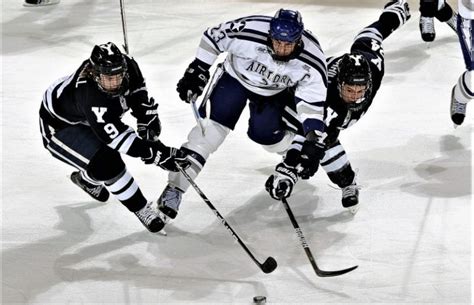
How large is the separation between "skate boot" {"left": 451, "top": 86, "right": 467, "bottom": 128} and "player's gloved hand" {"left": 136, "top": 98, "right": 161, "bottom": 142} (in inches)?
59.4

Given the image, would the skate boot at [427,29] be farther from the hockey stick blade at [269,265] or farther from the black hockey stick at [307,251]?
the hockey stick blade at [269,265]

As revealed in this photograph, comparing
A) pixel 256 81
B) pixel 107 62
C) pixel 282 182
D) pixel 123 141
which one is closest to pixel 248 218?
pixel 282 182

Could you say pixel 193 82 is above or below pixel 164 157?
above

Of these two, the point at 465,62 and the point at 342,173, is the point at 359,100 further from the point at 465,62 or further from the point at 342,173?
the point at 465,62

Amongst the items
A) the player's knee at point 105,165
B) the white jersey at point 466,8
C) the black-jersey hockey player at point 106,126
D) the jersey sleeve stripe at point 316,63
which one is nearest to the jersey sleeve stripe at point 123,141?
the black-jersey hockey player at point 106,126

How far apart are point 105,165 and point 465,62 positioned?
1.83m

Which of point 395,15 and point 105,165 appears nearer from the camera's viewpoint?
point 105,165

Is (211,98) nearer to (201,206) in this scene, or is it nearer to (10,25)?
(201,206)

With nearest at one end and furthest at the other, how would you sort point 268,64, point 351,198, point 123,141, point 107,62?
point 107,62 → point 123,141 → point 268,64 → point 351,198

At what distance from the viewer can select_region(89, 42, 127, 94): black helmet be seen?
3.52m

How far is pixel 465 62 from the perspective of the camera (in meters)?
4.62

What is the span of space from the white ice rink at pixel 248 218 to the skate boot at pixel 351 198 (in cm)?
4

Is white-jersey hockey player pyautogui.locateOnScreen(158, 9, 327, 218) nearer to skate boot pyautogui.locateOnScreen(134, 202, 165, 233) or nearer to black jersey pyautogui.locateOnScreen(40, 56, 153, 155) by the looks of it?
skate boot pyautogui.locateOnScreen(134, 202, 165, 233)

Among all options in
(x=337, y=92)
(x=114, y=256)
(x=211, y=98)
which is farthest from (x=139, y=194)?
(x=337, y=92)
